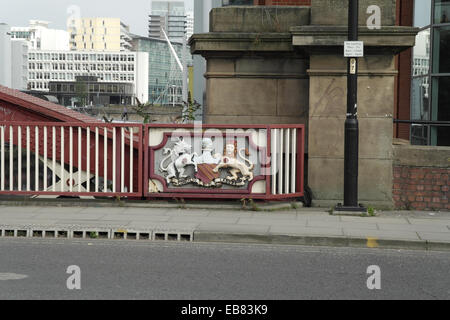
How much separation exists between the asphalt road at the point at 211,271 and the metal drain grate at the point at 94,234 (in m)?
0.39

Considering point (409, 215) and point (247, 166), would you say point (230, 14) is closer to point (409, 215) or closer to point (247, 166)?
point (247, 166)

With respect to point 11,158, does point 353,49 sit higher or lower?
higher

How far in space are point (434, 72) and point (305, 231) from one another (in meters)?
13.1

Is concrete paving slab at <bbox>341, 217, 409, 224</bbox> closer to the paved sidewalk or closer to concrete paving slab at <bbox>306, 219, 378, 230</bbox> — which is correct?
the paved sidewalk

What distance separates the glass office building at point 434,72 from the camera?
21.2m

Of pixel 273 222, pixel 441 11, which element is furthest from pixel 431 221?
pixel 441 11

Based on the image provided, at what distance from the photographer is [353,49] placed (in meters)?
11.4

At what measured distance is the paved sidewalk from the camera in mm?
9719

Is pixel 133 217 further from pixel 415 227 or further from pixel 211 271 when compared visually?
pixel 415 227

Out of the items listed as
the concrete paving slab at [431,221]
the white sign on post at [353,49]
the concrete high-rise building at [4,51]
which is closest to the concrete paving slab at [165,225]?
the concrete paving slab at [431,221]

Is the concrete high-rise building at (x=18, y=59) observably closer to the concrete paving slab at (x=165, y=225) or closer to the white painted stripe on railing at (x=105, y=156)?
the white painted stripe on railing at (x=105, y=156)

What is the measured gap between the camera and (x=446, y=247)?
9477mm
